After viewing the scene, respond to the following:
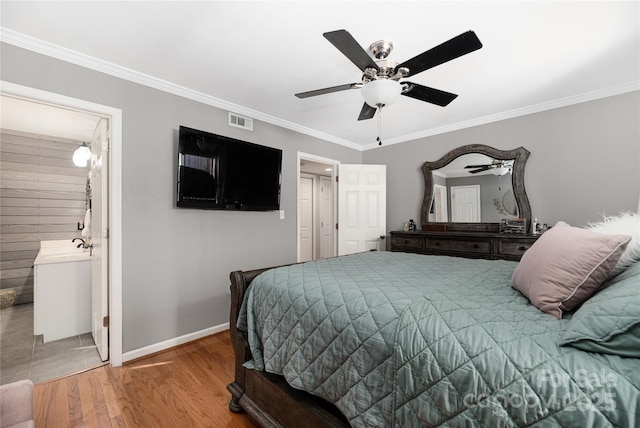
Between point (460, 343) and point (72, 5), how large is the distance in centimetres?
265

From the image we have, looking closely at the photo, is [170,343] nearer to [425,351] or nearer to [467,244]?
[425,351]

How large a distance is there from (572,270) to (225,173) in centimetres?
276

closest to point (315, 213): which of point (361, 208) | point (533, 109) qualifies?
point (361, 208)

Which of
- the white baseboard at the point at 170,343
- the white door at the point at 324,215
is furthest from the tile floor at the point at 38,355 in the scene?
the white door at the point at 324,215

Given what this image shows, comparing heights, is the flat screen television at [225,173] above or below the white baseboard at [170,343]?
above

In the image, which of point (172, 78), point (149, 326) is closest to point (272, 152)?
point (172, 78)

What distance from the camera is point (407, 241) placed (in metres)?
3.70

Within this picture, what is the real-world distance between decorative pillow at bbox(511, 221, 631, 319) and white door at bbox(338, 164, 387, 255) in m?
3.07

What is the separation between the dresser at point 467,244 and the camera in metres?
2.89

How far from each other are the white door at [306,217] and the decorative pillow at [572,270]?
5017 mm

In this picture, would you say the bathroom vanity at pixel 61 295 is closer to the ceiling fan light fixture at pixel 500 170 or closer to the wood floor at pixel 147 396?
the wood floor at pixel 147 396

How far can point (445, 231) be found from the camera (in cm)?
372

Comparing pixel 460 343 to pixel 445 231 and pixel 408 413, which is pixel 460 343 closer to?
pixel 408 413

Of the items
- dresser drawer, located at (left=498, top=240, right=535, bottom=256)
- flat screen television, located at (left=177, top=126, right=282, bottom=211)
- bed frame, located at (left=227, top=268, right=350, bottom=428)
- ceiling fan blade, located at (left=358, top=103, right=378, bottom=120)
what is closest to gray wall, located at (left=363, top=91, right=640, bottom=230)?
dresser drawer, located at (left=498, top=240, right=535, bottom=256)
